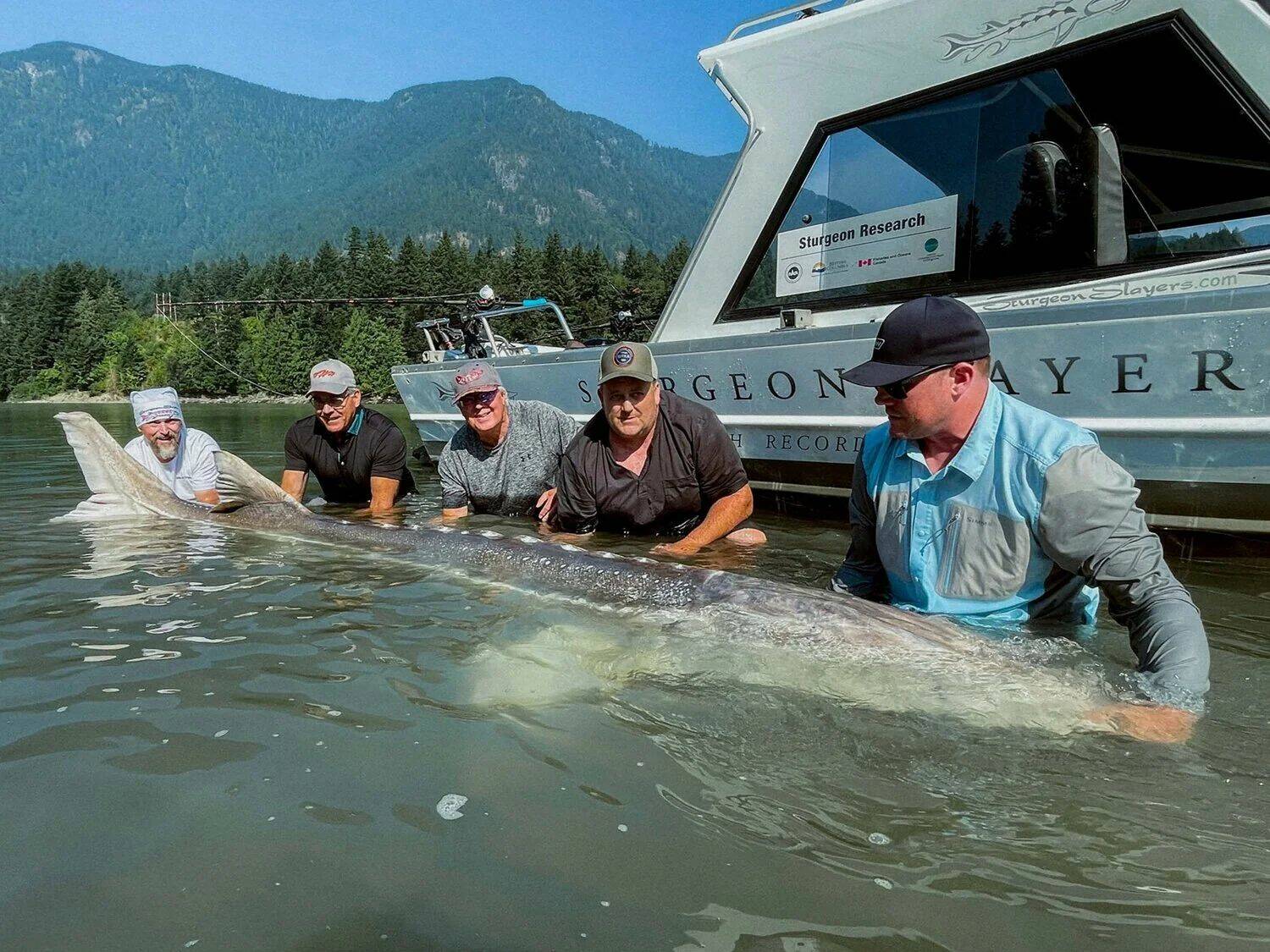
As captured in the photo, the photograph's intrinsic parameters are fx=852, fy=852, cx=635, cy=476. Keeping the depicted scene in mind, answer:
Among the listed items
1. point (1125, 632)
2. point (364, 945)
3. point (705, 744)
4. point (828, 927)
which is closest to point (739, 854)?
point (828, 927)

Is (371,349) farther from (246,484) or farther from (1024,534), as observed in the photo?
(1024,534)

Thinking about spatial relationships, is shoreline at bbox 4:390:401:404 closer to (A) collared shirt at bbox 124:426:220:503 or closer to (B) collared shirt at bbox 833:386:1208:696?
(A) collared shirt at bbox 124:426:220:503

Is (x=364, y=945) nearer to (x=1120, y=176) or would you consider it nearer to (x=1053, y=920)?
(x=1053, y=920)

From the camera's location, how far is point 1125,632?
3.19 m

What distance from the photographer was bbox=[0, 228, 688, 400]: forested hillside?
255 ft

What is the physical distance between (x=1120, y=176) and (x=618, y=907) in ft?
16.0

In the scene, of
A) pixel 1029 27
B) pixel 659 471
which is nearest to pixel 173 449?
pixel 659 471

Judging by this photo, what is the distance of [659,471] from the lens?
5332 millimetres

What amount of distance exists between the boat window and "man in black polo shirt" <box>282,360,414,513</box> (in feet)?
11.1

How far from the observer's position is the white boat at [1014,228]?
4.30 metres

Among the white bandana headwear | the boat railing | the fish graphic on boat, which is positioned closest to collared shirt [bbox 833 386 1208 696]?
the fish graphic on boat

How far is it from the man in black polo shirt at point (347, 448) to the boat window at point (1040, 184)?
11.1ft

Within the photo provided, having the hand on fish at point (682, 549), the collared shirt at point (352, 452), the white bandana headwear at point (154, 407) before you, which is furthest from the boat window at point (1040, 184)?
the white bandana headwear at point (154, 407)

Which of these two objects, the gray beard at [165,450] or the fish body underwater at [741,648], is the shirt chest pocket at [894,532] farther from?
the gray beard at [165,450]
